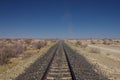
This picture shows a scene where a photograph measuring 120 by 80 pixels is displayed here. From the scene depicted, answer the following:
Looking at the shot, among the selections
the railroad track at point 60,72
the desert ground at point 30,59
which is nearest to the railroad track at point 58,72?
the railroad track at point 60,72

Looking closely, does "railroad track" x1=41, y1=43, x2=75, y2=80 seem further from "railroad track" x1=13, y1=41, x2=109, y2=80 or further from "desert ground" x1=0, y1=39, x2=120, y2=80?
"desert ground" x1=0, y1=39, x2=120, y2=80

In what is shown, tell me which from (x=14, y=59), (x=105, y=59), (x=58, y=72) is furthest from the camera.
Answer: (x=105, y=59)

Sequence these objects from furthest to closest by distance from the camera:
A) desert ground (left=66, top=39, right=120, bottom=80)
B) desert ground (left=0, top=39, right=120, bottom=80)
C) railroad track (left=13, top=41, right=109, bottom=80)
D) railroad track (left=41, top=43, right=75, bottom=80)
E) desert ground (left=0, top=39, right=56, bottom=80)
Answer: desert ground (left=66, top=39, right=120, bottom=80)
desert ground (left=0, top=39, right=120, bottom=80)
desert ground (left=0, top=39, right=56, bottom=80)
railroad track (left=13, top=41, right=109, bottom=80)
railroad track (left=41, top=43, right=75, bottom=80)

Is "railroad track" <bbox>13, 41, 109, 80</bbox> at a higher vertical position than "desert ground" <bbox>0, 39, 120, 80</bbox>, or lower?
higher

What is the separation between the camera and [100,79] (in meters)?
12.2

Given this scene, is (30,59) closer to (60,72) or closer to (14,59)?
(14,59)

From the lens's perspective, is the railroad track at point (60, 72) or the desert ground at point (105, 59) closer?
the railroad track at point (60, 72)

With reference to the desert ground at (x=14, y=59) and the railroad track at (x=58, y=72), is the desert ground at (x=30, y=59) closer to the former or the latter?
the desert ground at (x=14, y=59)

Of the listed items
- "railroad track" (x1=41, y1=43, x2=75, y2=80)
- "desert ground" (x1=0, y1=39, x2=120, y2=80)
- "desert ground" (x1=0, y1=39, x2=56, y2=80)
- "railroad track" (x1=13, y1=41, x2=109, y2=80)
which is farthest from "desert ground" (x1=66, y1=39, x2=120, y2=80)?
"desert ground" (x1=0, y1=39, x2=56, y2=80)

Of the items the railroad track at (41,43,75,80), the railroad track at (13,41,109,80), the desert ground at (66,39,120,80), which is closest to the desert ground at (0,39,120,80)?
the desert ground at (66,39,120,80)

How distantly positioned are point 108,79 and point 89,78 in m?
1.11

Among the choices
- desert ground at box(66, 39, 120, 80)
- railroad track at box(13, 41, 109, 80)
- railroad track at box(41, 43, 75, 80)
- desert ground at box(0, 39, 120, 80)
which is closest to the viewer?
railroad track at box(41, 43, 75, 80)

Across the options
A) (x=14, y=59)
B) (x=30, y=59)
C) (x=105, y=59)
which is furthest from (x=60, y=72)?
(x=105, y=59)

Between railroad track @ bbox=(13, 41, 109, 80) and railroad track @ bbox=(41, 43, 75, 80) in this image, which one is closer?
railroad track @ bbox=(41, 43, 75, 80)
